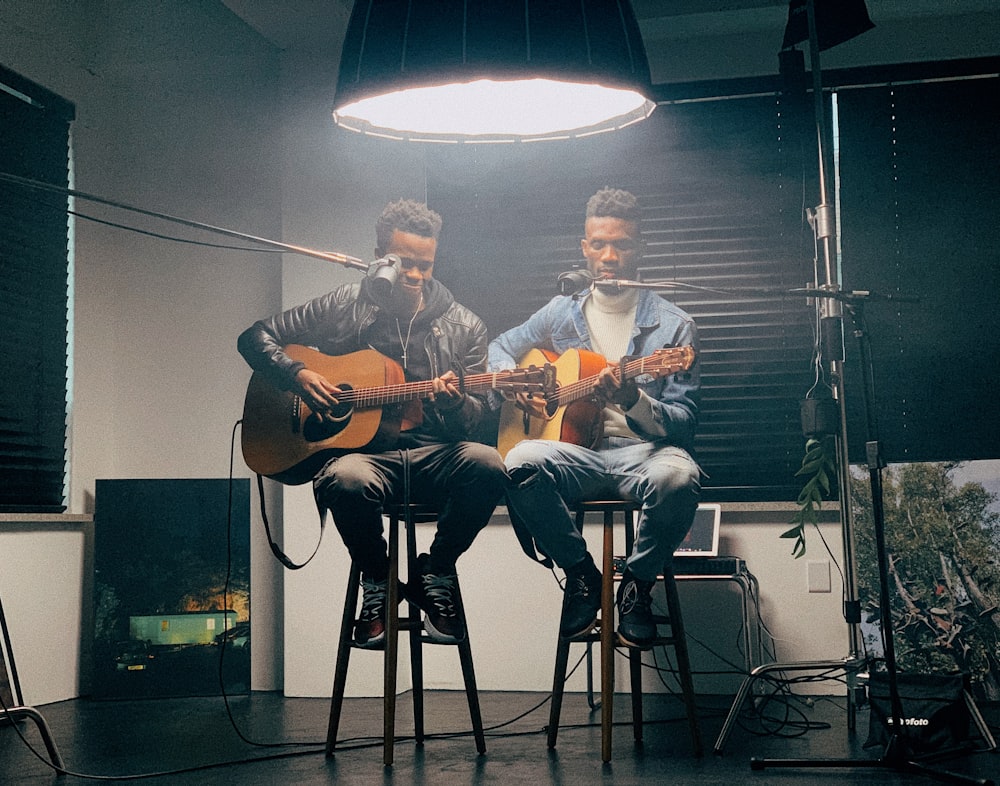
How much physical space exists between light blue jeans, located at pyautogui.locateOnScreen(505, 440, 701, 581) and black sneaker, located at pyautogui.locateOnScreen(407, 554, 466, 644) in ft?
0.96

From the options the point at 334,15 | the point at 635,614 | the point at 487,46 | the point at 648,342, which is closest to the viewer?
the point at 487,46

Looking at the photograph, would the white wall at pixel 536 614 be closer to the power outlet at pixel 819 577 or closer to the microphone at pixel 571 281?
the power outlet at pixel 819 577

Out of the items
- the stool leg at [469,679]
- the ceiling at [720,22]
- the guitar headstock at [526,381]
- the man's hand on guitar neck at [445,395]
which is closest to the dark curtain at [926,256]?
the ceiling at [720,22]

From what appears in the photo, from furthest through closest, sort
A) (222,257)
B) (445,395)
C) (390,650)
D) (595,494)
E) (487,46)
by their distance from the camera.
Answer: (222,257) < (445,395) < (595,494) < (390,650) < (487,46)

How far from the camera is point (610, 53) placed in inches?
54.4

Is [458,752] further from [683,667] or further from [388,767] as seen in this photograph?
[683,667]

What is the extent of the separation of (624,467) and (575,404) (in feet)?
1.08

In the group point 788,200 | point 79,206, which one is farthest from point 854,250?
point 79,206

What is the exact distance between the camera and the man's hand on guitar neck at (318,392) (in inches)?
121

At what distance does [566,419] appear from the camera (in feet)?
10.8

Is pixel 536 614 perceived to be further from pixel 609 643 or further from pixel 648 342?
pixel 609 643

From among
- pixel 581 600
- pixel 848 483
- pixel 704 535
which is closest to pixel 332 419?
pixel 581 600

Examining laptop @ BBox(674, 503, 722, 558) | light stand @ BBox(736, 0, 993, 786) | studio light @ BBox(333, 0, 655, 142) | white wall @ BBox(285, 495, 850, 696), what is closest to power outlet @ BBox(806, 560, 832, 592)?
white wall @ BBox(285, 495, 850, 696)

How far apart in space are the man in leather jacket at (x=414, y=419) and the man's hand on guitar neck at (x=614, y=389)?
1.21ft
